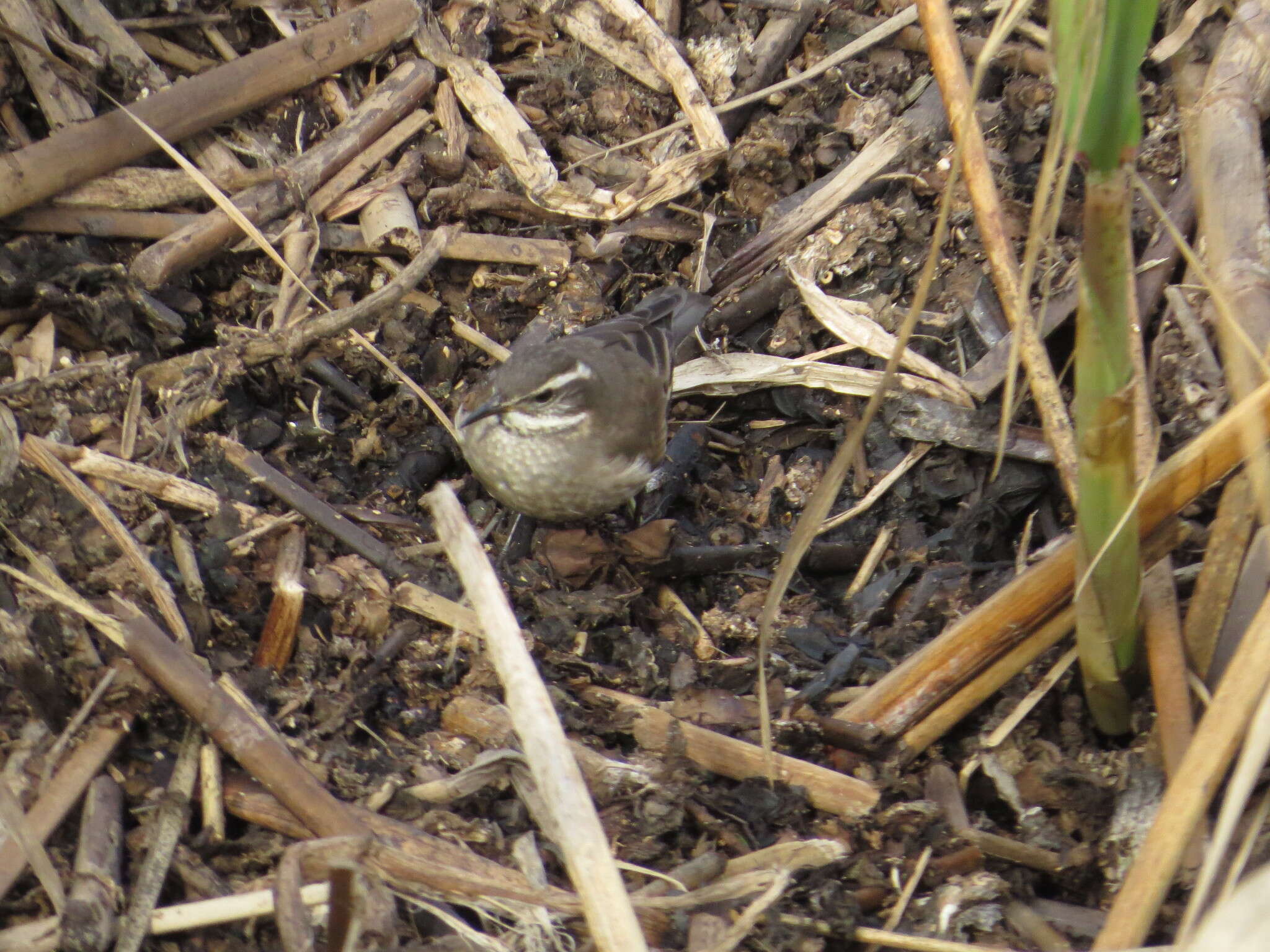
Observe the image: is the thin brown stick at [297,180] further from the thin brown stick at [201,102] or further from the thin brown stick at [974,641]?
the thin brown stick at [974,641]

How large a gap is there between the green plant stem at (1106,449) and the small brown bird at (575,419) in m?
2.18

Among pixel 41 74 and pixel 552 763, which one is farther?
pixel 41 74

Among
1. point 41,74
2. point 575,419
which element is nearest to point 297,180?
point 41,74

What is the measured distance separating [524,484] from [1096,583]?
243 centimetres

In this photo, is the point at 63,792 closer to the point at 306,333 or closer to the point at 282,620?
the point at 282,620

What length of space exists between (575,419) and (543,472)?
1.04 ft

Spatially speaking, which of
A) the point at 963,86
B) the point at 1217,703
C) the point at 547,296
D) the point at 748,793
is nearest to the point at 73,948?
the point at 748,793

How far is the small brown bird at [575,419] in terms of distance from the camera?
480 centimetres

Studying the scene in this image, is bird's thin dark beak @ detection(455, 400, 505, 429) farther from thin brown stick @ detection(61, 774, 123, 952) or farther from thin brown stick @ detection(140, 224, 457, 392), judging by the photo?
thin brown stick @ detection(61, 774, 123, 952)

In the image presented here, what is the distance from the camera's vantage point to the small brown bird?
4.80 meters

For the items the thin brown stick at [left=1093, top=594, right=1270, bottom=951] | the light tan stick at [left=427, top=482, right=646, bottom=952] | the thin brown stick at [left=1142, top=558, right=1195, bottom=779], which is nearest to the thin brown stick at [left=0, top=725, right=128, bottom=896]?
the light tan stick at [left=427, top=482, right=646, bottom=952]

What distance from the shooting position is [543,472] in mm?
4824

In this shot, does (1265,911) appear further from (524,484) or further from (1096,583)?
(524,484)

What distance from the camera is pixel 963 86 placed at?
435cm
